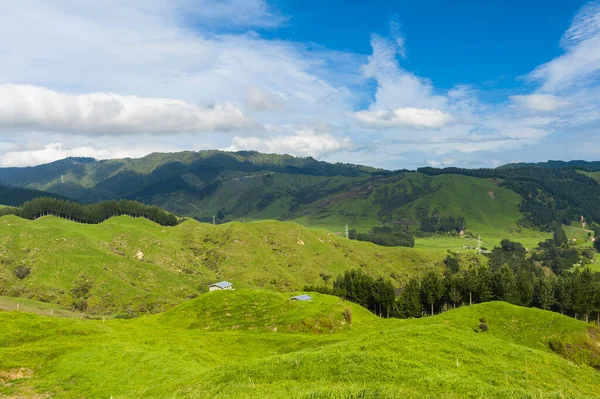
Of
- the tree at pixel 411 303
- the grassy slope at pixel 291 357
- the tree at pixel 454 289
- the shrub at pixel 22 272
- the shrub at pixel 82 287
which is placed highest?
the grassy slope at pixel 291 357

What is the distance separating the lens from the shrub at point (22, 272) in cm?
19025

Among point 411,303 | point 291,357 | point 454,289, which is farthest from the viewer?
point 411,303

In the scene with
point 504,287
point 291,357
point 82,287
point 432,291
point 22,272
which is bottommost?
point 82,287

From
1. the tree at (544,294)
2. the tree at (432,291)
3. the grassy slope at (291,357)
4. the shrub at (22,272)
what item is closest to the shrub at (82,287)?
the shrub at (22,272)

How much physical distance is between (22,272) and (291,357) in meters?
215

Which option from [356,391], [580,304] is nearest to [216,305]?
[356,391]

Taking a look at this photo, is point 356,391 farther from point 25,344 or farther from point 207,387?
point 25,344

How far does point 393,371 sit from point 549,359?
104 feet

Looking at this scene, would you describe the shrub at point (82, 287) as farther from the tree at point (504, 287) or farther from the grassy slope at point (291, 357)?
the tree at point (504, 287)

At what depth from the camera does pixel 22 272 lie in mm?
191375

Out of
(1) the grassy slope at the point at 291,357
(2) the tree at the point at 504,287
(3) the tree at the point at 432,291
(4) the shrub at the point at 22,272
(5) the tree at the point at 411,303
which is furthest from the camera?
(4) the shrub at the point at 22,272

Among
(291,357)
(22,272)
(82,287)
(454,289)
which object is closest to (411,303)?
(454,289)

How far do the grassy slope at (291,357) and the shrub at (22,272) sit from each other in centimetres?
14060

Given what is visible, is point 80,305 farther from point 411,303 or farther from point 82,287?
point 411,303
